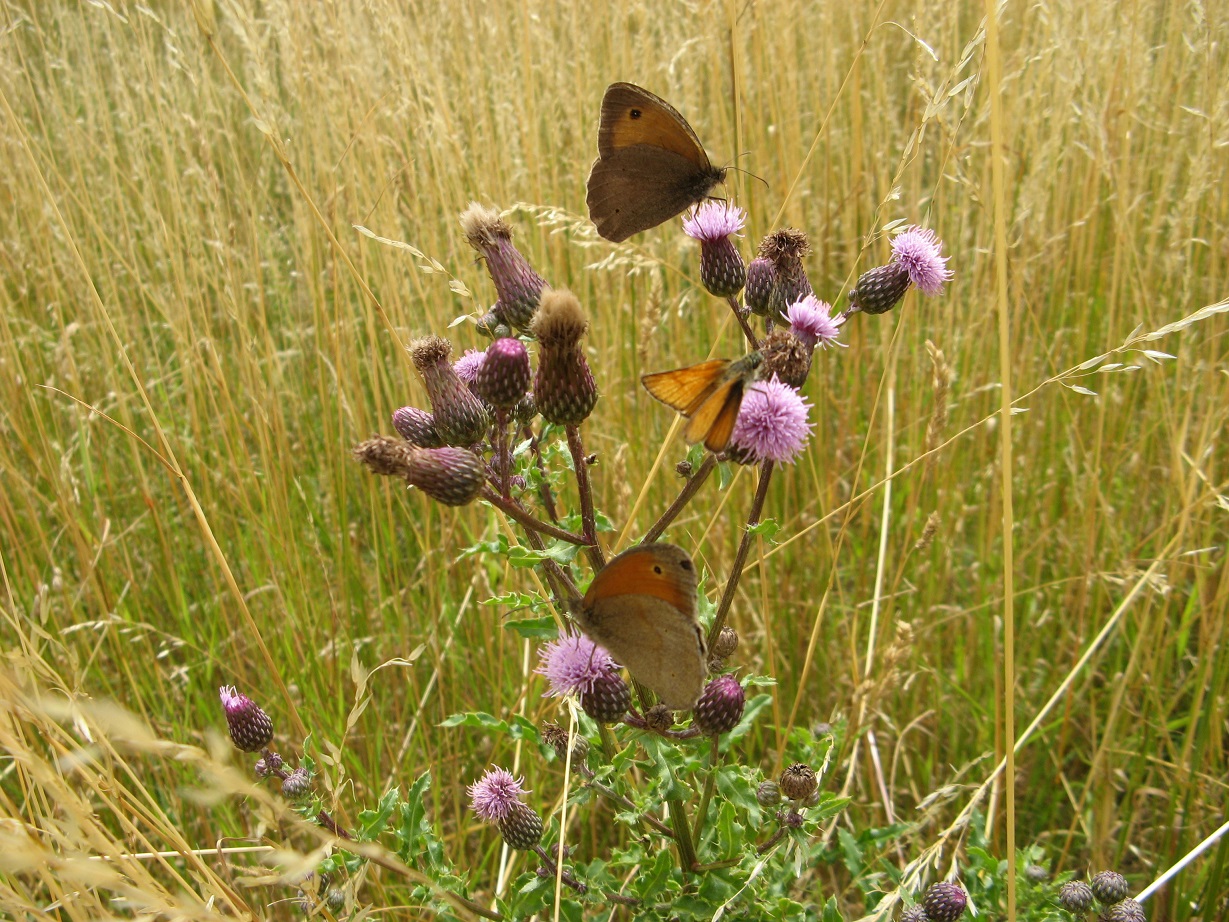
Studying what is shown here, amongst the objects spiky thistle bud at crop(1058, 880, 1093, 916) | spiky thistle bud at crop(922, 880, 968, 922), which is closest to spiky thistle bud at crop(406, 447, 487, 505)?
spiky thistle bud at crop(922, 880, 968, 922)

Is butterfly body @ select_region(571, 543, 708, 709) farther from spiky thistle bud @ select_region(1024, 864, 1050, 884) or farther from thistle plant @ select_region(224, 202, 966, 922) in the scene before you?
spiky thistle bud @ select_region(1024, 864, 1050, 884)

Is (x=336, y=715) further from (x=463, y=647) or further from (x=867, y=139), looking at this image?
(x=867, y=139)

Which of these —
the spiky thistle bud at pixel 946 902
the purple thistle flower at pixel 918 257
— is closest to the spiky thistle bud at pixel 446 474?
the purple thistle flower at pixel 918 257

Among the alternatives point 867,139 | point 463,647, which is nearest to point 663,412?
point 463,647

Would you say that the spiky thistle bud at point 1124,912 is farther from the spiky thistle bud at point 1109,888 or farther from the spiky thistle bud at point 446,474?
the spiky thistle bud at point 446,474

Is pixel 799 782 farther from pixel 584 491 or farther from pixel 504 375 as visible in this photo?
pixel 504 375
